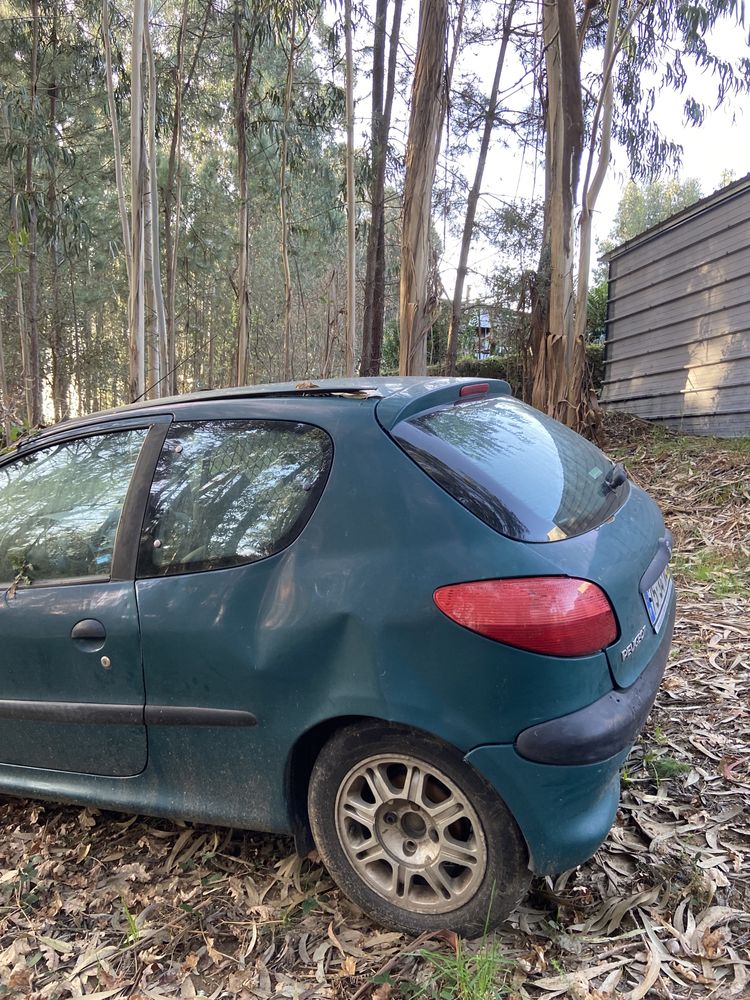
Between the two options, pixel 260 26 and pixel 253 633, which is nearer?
pixel 253 633

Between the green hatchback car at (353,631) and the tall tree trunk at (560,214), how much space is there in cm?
559

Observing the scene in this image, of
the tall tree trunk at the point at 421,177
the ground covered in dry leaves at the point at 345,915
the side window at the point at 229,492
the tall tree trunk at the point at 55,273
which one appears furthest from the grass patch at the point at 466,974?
the tall tree trunk at the point at 55,273

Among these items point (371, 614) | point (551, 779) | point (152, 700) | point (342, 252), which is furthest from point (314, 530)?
point (342, 252)

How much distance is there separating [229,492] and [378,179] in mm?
11755

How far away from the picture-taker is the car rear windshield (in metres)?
1.82

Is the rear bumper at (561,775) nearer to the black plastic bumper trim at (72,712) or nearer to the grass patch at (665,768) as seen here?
the grass patch at (665,768)

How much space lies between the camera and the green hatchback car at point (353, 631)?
5.53ft

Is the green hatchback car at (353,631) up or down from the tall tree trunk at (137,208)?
down

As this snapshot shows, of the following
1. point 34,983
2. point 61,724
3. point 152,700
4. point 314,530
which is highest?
point 314,530

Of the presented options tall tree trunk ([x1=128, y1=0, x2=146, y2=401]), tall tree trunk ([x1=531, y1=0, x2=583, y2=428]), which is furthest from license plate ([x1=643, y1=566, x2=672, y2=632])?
tall tree trunk ([x1=531, y1=0, x2=583, y2=428])

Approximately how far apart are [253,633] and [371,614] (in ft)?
1.22

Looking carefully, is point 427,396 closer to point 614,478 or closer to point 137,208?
point 614,478

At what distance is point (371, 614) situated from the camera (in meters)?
1.76

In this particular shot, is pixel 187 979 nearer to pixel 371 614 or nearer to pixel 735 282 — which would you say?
pixel 371 614
